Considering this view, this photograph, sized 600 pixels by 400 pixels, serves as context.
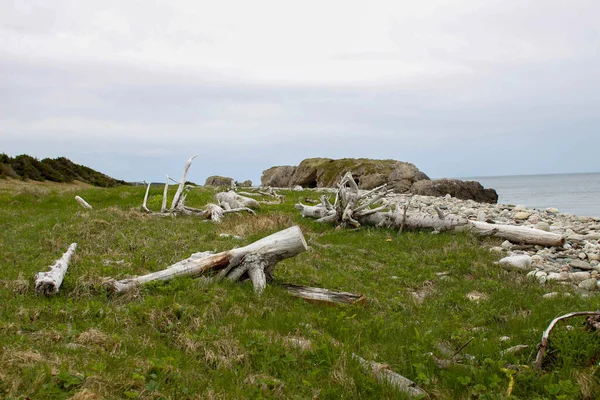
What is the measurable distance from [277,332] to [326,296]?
6.10 ft

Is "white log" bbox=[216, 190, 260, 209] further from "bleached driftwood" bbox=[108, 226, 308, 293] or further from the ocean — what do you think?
the ocean

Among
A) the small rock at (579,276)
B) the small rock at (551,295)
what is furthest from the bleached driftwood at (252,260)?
the small rock at (579,276)

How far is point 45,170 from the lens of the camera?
39719 mm

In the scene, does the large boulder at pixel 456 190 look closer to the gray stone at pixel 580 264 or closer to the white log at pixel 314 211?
the white log at pixel 314 211

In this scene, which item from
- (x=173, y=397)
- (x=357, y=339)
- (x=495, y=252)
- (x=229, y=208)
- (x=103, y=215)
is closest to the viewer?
(x=173, y=397)

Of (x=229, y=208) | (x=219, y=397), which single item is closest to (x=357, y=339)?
(x=219, y=397)

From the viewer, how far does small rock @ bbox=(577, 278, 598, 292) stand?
9785mm

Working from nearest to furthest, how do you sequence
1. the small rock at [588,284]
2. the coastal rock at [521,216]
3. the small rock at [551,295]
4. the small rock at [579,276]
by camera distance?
the small rock at [551,295]
the small rock at [588,284]
the small rock at [579,276]
the coastal rock at [521,216]

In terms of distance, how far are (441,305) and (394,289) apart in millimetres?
1221

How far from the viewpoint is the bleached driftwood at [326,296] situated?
7930 millimetres

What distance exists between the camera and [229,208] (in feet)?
64.1

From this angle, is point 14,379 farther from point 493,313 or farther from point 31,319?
point 493,313

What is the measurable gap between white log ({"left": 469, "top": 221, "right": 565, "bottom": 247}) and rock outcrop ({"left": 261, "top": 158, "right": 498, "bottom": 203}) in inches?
794

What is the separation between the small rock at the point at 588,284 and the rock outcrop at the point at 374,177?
24.6 m
